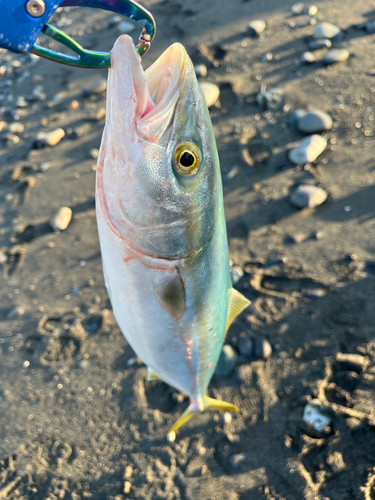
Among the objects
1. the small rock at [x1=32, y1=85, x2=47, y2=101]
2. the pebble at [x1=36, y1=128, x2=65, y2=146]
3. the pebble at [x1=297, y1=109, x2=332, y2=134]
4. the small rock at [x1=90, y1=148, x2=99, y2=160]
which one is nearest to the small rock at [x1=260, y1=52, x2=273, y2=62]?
the pebble at [x1=297, y1=109, x2=332, y2=134]

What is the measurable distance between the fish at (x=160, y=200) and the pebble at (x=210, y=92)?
3.83m

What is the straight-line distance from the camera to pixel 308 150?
4.23 metres

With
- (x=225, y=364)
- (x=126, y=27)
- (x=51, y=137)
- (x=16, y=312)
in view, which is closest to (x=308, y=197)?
(x=225, y=364)

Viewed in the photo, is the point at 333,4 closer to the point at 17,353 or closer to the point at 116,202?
the point at 116,202

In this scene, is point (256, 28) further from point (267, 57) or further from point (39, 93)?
point (39, 93)

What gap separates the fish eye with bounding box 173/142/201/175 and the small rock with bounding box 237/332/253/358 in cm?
219

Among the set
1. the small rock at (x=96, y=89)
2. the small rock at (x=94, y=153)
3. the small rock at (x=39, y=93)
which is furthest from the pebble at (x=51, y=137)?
the small rock at (x=39, y=93)

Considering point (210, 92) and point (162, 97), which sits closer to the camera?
point (162, 97)

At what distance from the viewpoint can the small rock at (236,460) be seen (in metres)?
2.73

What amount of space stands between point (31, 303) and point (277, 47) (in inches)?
214

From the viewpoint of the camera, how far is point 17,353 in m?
3.46

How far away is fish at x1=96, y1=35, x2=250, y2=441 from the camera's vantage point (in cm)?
134

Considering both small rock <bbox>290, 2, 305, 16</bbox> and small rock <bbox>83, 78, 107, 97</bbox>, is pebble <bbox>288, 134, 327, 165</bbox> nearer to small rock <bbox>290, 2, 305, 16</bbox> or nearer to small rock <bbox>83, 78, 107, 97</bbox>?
small rock <bbox>290, 2, 305, 16</bbox>

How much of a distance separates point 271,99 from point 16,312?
174 inches
